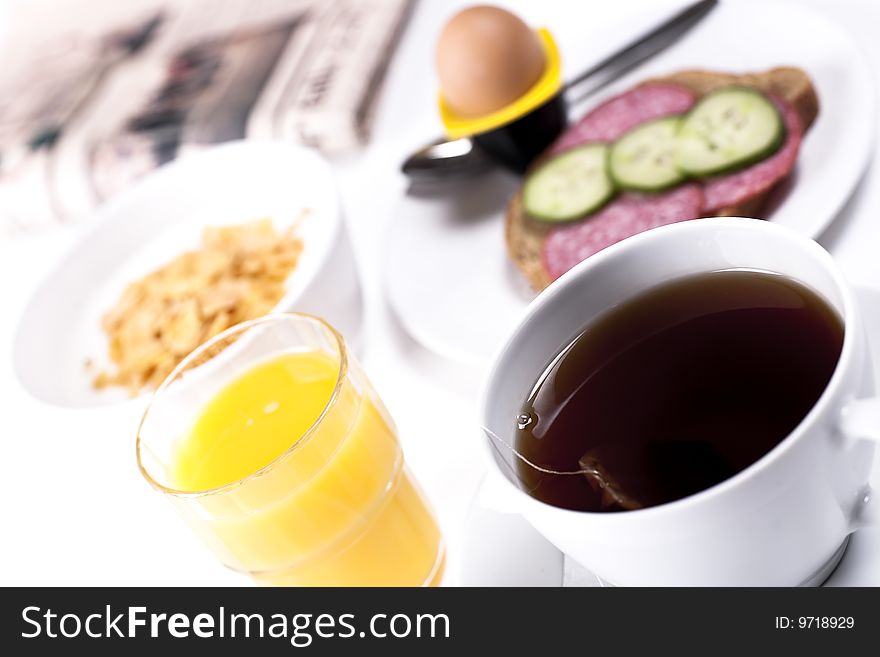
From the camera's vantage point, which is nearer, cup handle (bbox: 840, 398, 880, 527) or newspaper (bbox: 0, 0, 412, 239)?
cup handle (bbox: 840, 398, 880, 527)

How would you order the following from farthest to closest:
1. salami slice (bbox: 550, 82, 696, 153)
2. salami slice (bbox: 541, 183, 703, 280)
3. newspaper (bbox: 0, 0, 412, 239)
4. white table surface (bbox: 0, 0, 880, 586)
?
1. newspaper (bbox: 0, 0, 412, 239)
2. salami slice (bbox: 550, 82, 696, 153)
3. salami slice (bbox: 541, 183, 703, 280)
4. white table surface (bbox: 0, 0, 880, 586)

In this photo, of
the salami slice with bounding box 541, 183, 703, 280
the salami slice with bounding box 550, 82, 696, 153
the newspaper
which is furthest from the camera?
the newspaper

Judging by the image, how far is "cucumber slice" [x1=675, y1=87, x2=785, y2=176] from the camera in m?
1.12

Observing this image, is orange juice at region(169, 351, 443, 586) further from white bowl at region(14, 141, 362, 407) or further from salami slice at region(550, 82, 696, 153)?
salami slice at region(550, 82, 696, 153)

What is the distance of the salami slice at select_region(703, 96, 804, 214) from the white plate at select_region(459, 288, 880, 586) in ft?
1.31

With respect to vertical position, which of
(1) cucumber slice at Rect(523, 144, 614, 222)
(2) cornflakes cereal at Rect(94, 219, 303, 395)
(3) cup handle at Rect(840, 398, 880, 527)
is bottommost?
(2) cornflakes cereal at Rect(94, 219, 303, 395)

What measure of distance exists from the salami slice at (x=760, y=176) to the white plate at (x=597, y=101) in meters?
0.03

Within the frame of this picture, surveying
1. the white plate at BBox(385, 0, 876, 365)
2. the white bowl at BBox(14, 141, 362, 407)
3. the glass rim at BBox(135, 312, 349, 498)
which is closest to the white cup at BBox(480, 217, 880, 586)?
the glass rim at BBox(135, 312, 349, 498)

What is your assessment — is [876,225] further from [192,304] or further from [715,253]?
[192,304]

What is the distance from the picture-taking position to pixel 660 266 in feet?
2.33

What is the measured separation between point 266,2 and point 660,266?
5.71 ft

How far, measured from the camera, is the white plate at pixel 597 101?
1.06 m

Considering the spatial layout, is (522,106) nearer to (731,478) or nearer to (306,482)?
(306,482)

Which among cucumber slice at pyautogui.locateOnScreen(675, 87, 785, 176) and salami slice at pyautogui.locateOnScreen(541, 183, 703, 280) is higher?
cucumber slice at pyautogui.locateOnScreen(675, 87, 785, 176)
